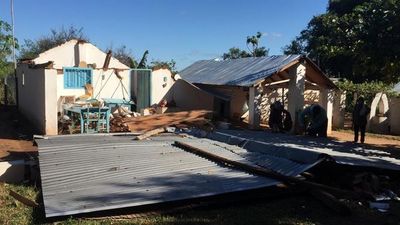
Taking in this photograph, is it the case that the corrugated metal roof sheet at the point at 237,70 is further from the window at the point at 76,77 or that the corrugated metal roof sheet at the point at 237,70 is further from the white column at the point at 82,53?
the white column at the point at 82,53

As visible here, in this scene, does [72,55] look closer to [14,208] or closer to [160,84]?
[160,84]

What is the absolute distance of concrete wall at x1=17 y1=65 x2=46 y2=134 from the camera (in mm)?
16006

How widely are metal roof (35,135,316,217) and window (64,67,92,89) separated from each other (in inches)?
281

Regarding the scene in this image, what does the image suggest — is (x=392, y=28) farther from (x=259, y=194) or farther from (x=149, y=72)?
(x=149, y=72)

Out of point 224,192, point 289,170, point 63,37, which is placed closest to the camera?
point 224,192

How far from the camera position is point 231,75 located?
70.3 feet

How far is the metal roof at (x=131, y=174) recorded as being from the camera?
21.0ft

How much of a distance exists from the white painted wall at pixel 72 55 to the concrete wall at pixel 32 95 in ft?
2.98

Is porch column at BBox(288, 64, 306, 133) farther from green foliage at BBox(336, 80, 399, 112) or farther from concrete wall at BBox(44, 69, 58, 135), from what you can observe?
concrete wall at BBox(44, 69, 58, 135)

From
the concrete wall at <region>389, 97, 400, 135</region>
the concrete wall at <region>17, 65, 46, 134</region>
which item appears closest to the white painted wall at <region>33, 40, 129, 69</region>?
the concrete wall at <region>17, 65, 46, 134</region>

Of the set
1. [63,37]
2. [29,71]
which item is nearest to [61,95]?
[29,71]

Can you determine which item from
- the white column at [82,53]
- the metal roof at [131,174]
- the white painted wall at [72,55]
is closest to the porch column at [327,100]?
the white painted wall at [72,55]

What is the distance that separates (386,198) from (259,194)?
2125 mm

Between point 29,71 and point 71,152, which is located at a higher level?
point 29,71
